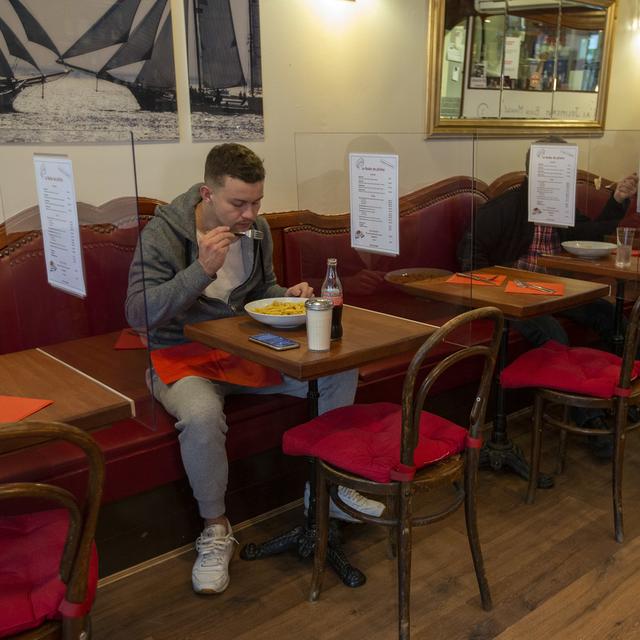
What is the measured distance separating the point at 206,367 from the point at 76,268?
540mm

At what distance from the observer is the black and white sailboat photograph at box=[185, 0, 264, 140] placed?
2639 mm

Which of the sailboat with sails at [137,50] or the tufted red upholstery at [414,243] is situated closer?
the sailboat with sails at [137,50]

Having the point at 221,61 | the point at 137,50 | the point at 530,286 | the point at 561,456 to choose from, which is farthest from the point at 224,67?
the point at 561,456

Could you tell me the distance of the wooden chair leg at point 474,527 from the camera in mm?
1840

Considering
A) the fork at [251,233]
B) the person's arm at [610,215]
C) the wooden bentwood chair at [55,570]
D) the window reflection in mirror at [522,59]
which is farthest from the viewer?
the window reflection in mirror at [522,59]

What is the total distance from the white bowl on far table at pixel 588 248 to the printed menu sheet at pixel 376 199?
913 millimetres

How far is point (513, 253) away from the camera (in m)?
2.89

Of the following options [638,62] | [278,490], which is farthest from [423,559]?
[638,62]

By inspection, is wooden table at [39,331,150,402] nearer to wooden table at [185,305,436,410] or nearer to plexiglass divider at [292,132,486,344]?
→ wooden table at [185,305,436,410]

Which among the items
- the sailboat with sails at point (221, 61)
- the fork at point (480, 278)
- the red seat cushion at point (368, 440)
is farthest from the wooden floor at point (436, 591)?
the sailboat with sails at point (221, 61)

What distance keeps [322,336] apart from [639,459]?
1.76 m

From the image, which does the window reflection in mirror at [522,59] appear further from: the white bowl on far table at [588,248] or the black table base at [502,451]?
the black table base at [502,451]

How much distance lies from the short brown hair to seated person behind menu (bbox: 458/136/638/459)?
3.03ft

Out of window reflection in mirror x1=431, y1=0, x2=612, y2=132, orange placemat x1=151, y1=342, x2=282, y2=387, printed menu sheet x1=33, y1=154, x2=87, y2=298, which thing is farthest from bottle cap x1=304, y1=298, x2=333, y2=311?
window reflection in mirror x1=431, y1=0, x2=612, y2=132
